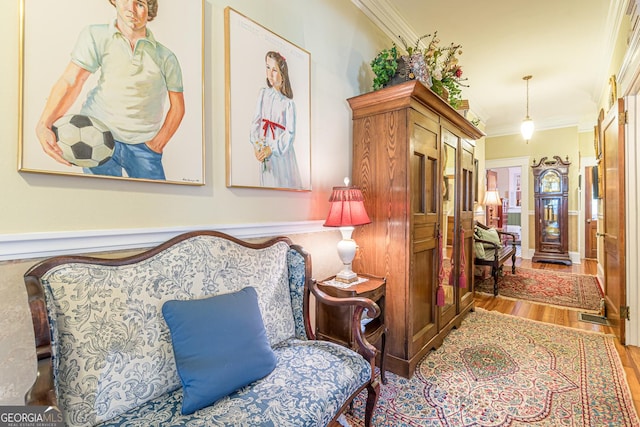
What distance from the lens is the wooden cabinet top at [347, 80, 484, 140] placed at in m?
1.99

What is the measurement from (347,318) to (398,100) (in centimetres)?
147

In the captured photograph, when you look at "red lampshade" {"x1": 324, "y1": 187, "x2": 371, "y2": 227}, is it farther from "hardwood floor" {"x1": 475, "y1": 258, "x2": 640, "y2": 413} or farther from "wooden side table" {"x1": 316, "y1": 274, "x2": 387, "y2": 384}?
"hardwood floor" {"x1": 475, "y1": 258, "x2": 640, "y2": 413}

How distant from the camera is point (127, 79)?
123cm

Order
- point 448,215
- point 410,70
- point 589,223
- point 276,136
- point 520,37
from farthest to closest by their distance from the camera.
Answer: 1. point 589,223
2. point 520,37
3. point 448,215
4. point 410,70
5. point 276,136

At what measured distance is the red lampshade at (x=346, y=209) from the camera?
1868 millimetres

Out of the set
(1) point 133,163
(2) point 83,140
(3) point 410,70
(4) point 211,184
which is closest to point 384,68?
(3) point 410,70

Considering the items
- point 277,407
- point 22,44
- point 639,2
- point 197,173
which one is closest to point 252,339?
point 277,407

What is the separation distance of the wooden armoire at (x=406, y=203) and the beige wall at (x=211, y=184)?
249mm

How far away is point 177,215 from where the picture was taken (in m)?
1.41

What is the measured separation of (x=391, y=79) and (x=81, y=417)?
8.22 feet

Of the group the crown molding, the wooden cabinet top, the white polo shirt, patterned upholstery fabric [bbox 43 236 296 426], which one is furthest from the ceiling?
patterned upholstery fabric [bbox 43 236 296 426]

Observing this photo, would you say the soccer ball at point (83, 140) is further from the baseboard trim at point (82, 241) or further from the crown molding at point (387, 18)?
the crown molding at point (387, 18)

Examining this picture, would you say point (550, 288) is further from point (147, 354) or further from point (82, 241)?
point (82, 241)

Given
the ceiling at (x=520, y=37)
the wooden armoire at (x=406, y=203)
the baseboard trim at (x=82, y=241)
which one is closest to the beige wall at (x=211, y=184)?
the baseboard trim at (x=82, y=241)
